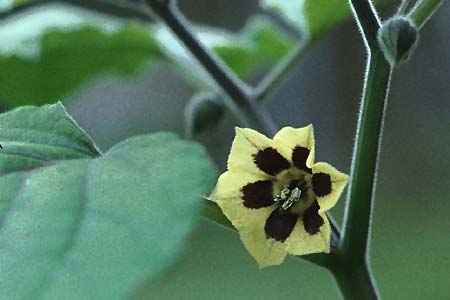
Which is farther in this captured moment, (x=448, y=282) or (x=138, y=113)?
(x=138, y=113)

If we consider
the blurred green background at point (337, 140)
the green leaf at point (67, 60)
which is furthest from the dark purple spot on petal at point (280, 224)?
the blurred green background at point (337, 140)

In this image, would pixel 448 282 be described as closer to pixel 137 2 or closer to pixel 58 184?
pixel 137 2

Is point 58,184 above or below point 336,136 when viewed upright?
above

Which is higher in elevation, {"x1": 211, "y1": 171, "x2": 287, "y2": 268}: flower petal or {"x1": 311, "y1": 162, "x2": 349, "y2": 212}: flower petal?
{"x1": 311, "y1": 162, "x2": 349, "y2": 212}: flower petal

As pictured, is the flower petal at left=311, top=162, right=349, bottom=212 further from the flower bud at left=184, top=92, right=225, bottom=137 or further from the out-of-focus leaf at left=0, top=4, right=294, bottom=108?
the out-of-focus leaf at left=0, top=4, right=294, bottom=108

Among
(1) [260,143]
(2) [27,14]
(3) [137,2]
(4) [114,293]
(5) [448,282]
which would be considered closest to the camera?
(4) [114,293]

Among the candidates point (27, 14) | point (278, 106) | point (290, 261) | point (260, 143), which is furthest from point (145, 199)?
point (278, 106)

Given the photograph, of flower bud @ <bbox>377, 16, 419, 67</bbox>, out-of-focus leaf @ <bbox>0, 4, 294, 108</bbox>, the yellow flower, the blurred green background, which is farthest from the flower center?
the blurred green background
